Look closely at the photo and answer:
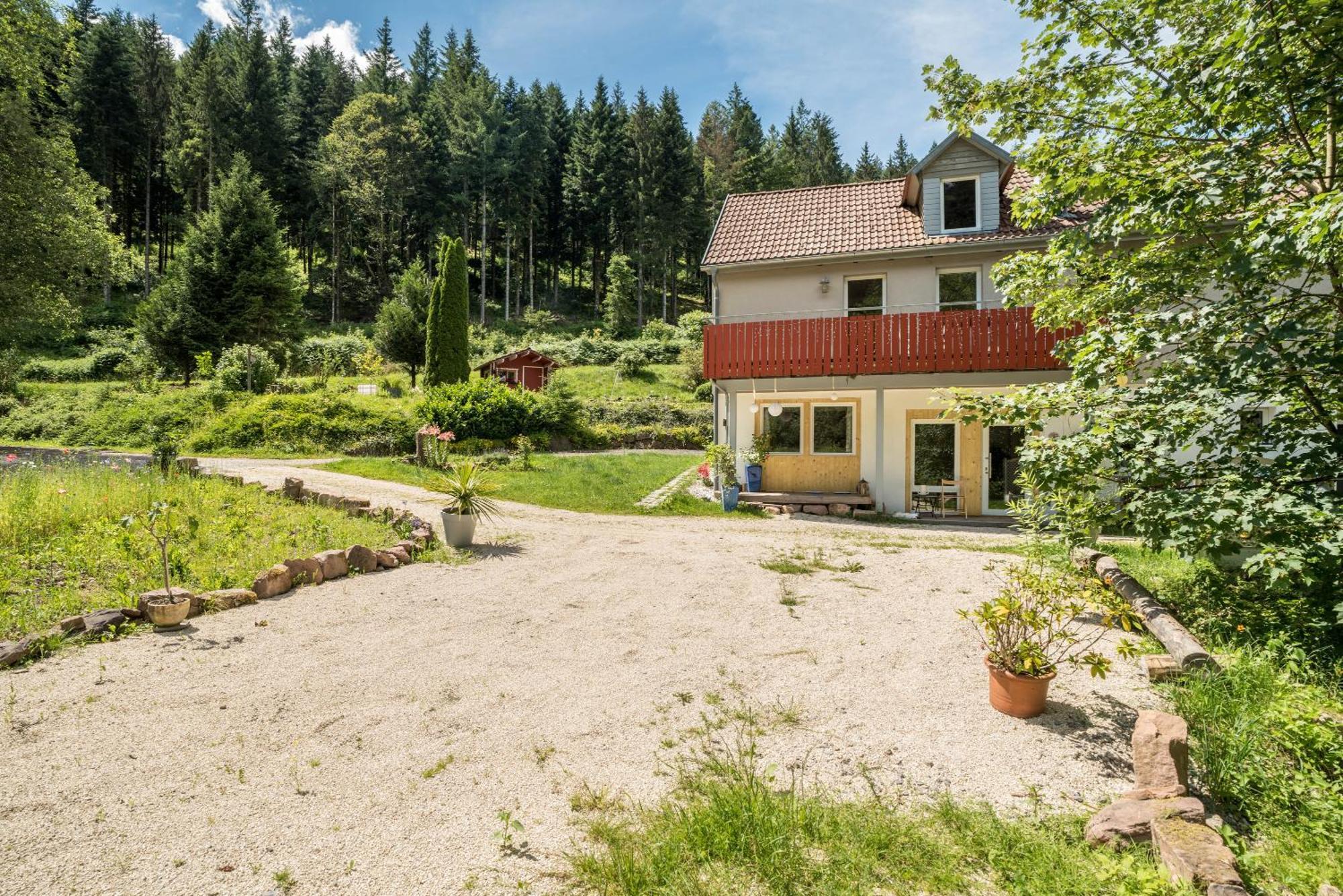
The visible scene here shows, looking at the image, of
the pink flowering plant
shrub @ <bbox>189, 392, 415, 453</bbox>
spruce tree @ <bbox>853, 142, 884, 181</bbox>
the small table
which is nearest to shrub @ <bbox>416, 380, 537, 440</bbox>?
shrub @ <bbox>189, 392, 415, 453</bbox>

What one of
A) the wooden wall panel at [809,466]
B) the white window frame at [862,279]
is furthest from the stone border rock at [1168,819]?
the white window frame at [862,279]

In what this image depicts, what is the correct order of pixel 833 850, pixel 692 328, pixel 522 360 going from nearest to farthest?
pixel 833 850
pixel 522 360
pixel 692 328

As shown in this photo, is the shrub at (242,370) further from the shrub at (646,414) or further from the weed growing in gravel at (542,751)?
the weed growing in gravel at (542,751)

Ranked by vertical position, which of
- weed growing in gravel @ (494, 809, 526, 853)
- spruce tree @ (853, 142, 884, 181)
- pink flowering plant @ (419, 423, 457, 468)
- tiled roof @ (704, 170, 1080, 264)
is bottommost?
weed growing in gravel @ (494, 809, 526, 853)

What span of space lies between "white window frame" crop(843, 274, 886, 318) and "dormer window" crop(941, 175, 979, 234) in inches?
73.6

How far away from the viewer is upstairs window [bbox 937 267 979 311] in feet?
45.5

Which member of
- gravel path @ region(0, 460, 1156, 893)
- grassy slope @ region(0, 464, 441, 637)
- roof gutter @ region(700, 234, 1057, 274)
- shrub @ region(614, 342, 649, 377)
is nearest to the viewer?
gravel path @ region(0, 460, 1156, 893)

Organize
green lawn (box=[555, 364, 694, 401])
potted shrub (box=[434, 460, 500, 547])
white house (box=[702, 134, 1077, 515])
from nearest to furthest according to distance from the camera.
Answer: potted shrub (box=[434, 460, 500, 547]), white house (box=[702, 134, 1077, 515]), green lawn (box=[555, 364, 694, 401])

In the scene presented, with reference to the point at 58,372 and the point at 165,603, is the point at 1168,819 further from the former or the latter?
the point at 58,372

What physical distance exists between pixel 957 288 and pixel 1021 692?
40.2 feet

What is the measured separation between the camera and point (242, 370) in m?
22.6

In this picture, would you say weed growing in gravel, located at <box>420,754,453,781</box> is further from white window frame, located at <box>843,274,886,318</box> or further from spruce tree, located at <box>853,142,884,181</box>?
spruce tree, located at <box>853,142,884,181</box>

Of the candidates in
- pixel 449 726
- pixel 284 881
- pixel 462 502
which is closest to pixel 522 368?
pixel 462 502

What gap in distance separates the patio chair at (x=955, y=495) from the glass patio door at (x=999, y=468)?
1.69ft
